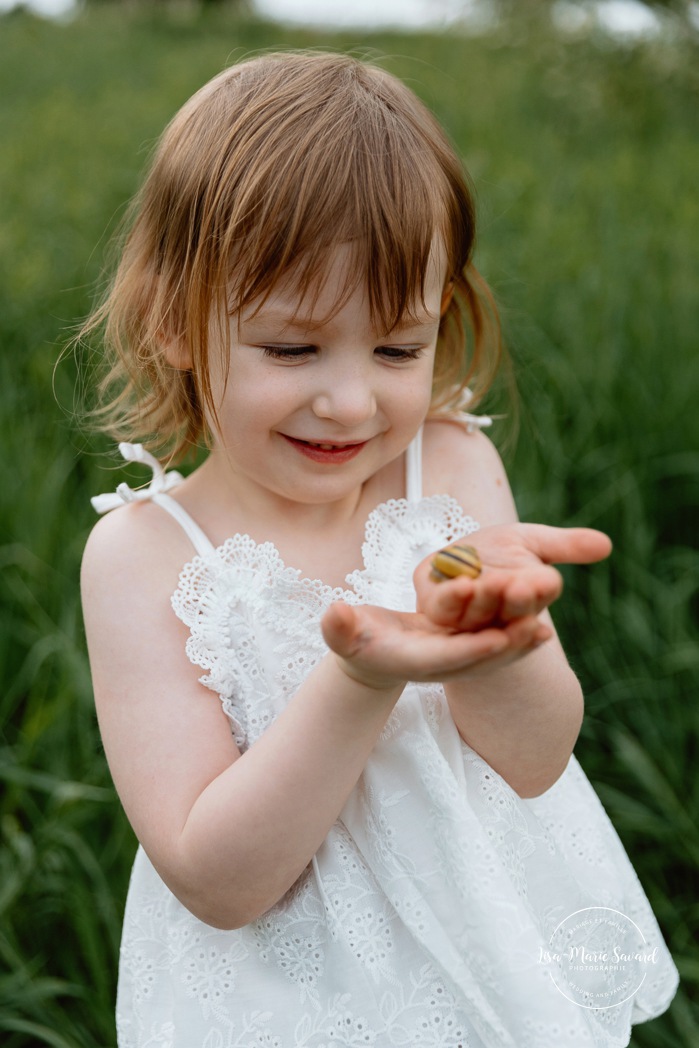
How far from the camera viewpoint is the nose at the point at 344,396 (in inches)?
42.9

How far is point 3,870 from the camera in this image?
6.28 feet

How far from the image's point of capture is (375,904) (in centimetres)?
114

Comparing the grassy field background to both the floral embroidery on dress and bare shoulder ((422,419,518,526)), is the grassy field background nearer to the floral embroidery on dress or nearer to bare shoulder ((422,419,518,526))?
the floral embroidery on dress

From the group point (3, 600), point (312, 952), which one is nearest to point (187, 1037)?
point (312, 952)

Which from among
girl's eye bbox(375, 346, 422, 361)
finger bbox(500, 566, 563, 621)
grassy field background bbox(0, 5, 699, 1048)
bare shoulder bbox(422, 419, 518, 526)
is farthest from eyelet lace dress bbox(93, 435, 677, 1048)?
grassy field background bbox(0, 5, 699, 1048)

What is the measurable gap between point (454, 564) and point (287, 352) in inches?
13.0

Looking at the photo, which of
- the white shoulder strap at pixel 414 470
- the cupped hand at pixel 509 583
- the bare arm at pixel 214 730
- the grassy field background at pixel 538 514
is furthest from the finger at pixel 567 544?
the grassy field background at pixel 538 514

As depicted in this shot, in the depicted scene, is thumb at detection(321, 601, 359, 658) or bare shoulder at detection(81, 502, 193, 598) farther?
bare shoulder at detection(81, 502, 193, 598)

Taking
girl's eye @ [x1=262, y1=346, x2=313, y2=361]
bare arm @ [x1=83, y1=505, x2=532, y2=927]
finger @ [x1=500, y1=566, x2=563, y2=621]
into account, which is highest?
girl's eye @ [x1=262, y1=346, x2=313, y2=361]

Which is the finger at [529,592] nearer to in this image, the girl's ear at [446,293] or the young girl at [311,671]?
the young girl at [311,671]

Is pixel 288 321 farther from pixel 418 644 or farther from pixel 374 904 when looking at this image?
pixel 374 904

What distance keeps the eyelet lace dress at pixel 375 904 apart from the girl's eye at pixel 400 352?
0.23m

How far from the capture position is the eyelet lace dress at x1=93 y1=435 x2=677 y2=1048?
109 centimetres

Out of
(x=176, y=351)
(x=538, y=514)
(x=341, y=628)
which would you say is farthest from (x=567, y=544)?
(x=538, y=514)
